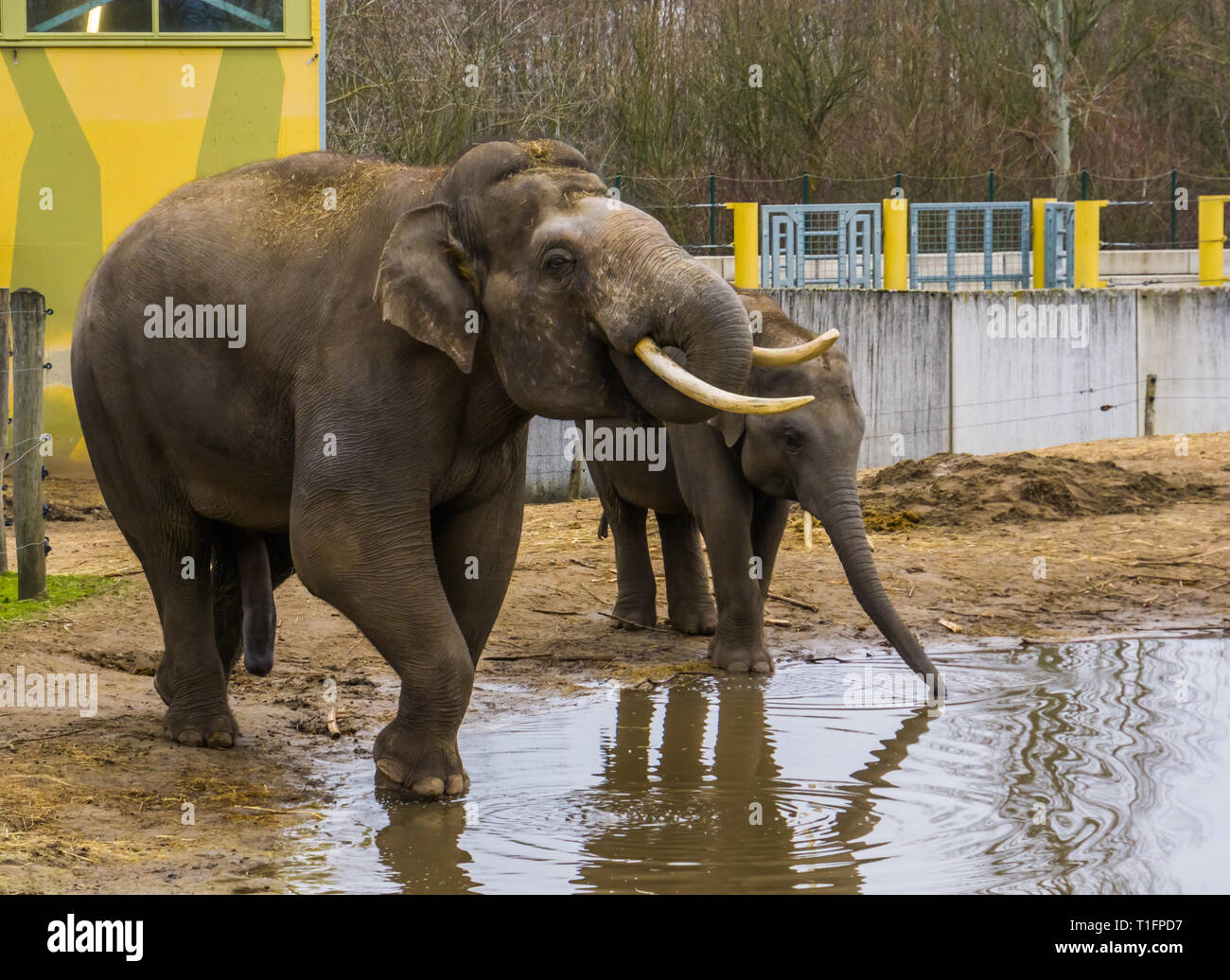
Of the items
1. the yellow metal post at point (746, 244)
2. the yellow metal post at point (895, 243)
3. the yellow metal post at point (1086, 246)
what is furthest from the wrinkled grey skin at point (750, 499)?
the yellow metal post at point (1086, 246)

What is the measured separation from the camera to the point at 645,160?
30766mm

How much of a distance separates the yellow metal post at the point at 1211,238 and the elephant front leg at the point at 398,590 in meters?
18.0

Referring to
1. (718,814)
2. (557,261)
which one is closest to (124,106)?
(557,261)

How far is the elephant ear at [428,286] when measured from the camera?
547 centimetres

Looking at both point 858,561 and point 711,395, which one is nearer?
point 711,395

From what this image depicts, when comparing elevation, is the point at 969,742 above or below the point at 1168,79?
below

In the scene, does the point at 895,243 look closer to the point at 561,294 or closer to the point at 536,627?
the point at 536,627

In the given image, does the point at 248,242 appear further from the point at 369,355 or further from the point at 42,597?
the point at 42,597

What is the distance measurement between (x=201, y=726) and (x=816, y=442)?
3.15 meters

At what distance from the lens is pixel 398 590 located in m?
5.77

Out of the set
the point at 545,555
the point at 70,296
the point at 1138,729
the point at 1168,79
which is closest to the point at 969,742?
the point at 1138,729

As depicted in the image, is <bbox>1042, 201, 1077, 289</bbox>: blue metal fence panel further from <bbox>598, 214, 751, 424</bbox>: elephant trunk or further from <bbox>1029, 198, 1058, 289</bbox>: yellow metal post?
<bbox>598, 214, 751, 424</bbox>: elephant trunk

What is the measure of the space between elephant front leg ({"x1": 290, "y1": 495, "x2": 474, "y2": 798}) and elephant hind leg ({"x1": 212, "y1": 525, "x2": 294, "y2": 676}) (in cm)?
127

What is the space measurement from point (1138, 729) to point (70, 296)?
33.5 feet
